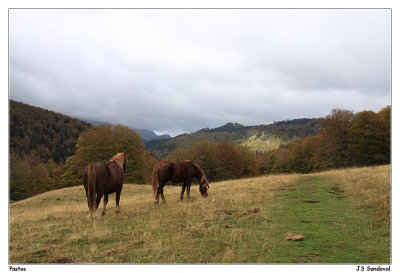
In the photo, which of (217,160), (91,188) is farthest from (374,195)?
(217,160)

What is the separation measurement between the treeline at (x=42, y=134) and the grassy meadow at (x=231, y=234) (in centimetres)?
11920

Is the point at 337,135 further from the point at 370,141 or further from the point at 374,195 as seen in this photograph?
the point at 374,195

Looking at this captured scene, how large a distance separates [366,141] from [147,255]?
50102 mm

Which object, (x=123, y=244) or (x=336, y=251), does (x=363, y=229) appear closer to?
(x=336, y=251)

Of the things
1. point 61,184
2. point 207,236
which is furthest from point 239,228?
point 61,184

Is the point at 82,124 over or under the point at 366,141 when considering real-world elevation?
over

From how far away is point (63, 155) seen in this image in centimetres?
13362

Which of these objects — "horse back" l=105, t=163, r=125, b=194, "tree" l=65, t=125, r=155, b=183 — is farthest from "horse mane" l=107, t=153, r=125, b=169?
"tree" l=65, t=125, r=155, b=183

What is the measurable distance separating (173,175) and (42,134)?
144285 millimetres

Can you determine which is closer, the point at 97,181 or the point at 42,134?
the point at 97,181

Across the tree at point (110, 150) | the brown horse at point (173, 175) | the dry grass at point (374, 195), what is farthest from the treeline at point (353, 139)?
the brown horse at point (173, 175)

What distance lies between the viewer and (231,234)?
356 inches

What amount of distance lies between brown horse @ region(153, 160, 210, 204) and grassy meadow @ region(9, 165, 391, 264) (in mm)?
2506

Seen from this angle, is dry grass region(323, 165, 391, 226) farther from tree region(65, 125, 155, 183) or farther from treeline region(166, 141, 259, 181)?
treeline region(166, 141, 259, 181)
